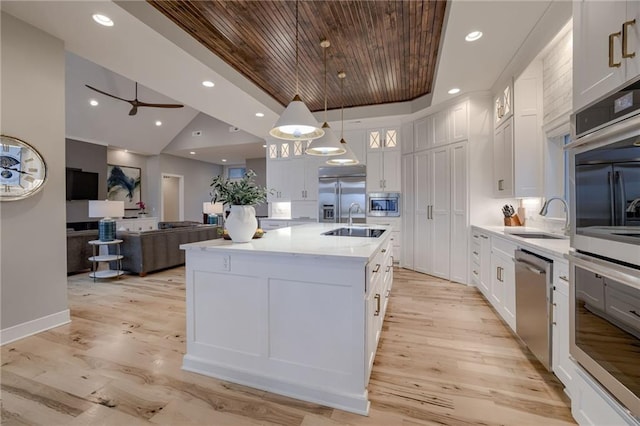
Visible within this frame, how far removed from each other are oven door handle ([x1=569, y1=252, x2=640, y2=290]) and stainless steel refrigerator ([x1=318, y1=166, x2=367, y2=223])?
3977 millimetres

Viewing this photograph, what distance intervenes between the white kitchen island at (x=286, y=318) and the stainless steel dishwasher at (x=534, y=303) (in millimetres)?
1147

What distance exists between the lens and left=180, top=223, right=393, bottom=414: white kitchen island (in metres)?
1.63

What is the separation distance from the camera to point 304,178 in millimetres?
5883

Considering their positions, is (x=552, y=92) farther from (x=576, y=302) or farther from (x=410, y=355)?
(x=410, y=355)

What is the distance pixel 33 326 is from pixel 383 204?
4843 mm

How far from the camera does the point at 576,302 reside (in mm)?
1396

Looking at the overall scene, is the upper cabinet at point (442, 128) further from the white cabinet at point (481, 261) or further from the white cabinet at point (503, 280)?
the white cabinet at point (503, 280)

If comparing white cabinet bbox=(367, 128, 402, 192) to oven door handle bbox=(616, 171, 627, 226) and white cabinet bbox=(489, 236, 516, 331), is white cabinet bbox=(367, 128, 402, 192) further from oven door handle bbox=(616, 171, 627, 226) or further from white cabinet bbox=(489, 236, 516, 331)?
oven door handle bbox=(616, 171, 627, 226)

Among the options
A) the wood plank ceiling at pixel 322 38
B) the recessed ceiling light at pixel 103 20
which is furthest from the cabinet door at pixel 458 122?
the recessed ceiling light at pixel 103 20

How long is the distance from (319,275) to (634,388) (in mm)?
1400

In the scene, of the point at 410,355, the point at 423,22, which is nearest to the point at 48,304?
the point at 410,355

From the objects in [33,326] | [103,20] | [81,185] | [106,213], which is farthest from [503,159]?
[81,185]

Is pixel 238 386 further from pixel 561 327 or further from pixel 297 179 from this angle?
pixel 297 179

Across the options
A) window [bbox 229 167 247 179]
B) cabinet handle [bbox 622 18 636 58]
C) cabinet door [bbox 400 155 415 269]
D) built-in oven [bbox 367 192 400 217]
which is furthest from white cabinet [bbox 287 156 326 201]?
window [bbox 229 167 247 179]
